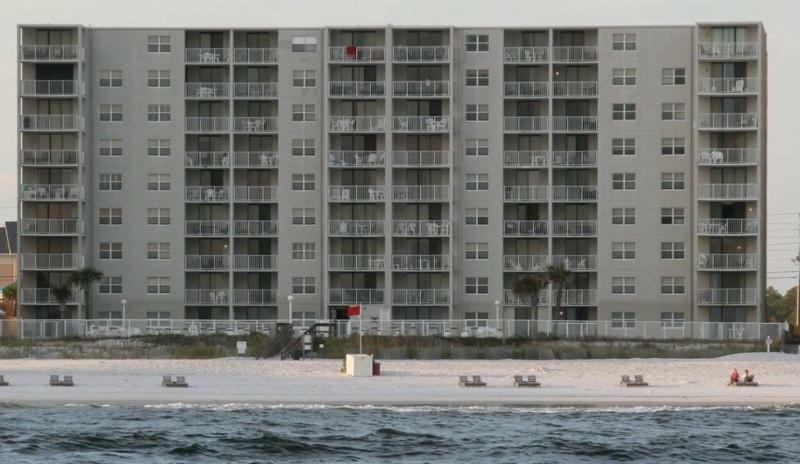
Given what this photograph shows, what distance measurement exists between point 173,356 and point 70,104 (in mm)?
33486

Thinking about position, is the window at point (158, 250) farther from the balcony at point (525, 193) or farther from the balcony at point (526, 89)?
the balcony at point (526, 89)

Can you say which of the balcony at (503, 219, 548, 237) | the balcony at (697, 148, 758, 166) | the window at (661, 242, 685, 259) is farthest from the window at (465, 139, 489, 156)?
the balcony at (697, 148, 758, 166)

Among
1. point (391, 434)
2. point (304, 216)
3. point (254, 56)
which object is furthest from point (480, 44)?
point (391, 434)

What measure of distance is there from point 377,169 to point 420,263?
23.7 feet

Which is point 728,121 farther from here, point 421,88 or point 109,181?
point 109,181

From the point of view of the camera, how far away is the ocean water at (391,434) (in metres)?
55.3

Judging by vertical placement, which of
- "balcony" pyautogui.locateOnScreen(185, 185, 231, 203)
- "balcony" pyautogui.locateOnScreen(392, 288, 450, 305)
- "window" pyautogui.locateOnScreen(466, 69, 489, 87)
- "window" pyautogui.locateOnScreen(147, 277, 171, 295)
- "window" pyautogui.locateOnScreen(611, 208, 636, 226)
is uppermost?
"window" pyautogui.locateOnScreen(466, 69, 489, 87)

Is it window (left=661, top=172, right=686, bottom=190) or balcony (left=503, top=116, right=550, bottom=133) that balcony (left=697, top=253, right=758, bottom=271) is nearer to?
window (left=661, top=172, right=686, bottom=190)

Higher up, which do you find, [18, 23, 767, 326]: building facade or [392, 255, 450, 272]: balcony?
[18, 23, 767, 326]: building facade

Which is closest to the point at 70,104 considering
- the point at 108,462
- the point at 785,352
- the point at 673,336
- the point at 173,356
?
the point at 173,356

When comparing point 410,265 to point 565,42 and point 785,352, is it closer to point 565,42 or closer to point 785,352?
point 565,42

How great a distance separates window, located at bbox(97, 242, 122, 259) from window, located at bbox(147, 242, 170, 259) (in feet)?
7.02

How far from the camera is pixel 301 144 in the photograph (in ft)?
397

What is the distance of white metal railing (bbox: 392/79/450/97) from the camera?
11900 cm
